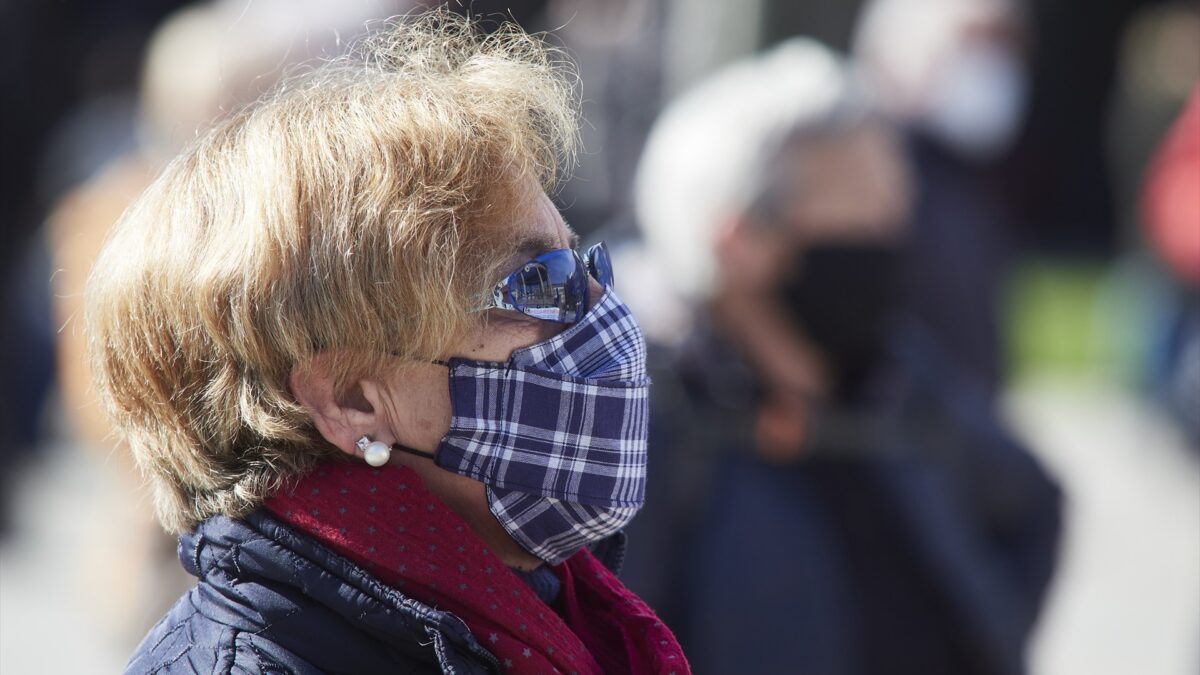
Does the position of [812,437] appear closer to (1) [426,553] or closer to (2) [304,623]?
(1) [426,553]

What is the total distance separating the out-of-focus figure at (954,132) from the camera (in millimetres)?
4617

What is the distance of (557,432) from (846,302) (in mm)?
1892

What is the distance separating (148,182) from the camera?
2.90 meters

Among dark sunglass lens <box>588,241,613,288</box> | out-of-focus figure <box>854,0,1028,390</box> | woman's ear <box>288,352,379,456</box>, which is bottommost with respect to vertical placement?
out-of-focus figure <box>854,0,1028,390</box>

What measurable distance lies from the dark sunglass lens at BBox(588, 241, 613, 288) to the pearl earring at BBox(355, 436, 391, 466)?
0.43 meters

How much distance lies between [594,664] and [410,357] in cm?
49

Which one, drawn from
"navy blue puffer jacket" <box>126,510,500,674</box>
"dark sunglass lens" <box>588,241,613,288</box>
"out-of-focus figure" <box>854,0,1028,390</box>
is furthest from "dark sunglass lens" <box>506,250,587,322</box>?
"out-of-focus figure" <box>854,0,1028,390</box>

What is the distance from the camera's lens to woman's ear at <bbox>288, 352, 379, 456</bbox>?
1669 millimetres

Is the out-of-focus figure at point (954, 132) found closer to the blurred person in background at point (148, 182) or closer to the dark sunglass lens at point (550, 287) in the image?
the blurred person in background at point (148, 182)

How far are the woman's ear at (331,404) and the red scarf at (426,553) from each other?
0.15 ft

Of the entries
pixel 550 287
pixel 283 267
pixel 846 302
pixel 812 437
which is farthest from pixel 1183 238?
pixel 283 267

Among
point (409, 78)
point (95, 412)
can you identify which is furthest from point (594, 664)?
point (95, 412)

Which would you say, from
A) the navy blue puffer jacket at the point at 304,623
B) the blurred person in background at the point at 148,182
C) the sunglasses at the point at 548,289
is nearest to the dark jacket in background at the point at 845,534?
the blurred person in background at the point at 148,182

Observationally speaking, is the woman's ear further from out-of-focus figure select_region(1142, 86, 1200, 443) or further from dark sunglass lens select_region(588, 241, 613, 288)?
out-of-focus figure select_region(1142, 86, 1200, 443)
